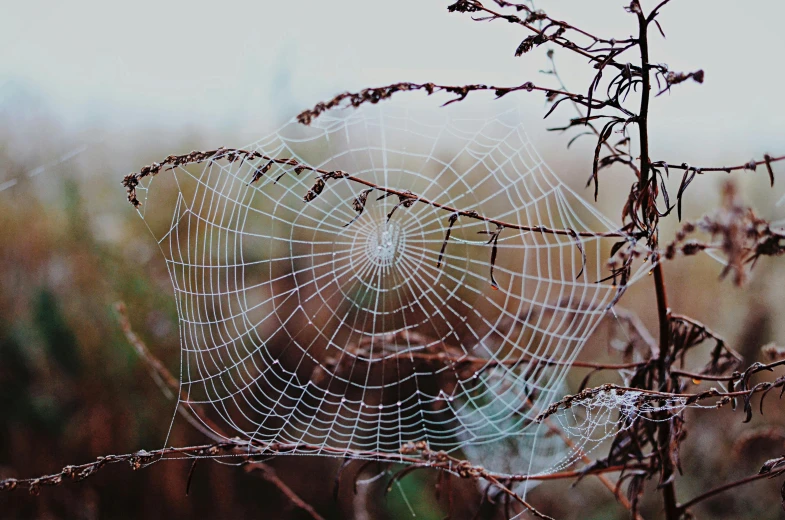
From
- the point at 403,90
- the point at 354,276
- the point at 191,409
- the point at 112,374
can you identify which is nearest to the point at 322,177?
the point at 403,90

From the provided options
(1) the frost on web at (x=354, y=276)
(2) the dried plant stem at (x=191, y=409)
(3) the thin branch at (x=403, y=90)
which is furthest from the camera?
(1) the frost on web at (x=354, y=276)

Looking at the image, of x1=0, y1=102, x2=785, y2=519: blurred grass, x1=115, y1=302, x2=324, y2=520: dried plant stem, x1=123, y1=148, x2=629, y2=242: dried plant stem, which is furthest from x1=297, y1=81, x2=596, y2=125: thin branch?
x1=0, y1=102, x2=785, y2=519: blurred grass

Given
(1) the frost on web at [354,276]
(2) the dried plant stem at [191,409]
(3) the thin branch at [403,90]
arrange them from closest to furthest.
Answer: (3) the thin branch at [403,90] → (2) the dried plant stem at [191,409] → (1) the frost on web at [354,276]

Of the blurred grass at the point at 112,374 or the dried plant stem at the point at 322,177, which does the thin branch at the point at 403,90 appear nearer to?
the dried plant stem at the point at 322,177

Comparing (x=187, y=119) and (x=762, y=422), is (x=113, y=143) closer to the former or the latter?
(x=187, y=119)

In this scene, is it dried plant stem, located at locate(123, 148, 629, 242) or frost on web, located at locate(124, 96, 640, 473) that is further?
frost on web, located at locate(124, 96, 640, 473)

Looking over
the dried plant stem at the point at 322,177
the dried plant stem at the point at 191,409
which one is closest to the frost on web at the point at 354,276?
the dried plant stem at the point at 191,409

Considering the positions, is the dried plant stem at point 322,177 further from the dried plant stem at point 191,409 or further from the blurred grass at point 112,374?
the blurred grass at point 112,374

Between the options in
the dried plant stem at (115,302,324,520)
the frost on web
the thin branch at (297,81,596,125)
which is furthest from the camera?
the frost on web

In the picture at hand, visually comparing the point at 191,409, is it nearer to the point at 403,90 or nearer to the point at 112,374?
the point at 403,90

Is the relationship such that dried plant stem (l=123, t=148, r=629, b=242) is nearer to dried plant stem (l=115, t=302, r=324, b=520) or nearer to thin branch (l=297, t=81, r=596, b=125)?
thin branch (l=297, t=81, r=596, b=125)

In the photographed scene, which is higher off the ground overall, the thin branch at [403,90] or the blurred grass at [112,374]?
the thin branch at [403,90]

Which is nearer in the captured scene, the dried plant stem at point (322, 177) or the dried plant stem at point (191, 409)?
the dried plant stem at point (322, 177)
